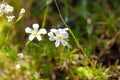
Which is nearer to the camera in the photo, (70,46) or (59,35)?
(59,35)

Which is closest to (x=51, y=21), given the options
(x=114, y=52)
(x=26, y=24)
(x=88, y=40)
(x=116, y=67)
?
(x=26, y=24)

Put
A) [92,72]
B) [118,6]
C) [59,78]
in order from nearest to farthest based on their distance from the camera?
[92,72], [59,78], [118,6]

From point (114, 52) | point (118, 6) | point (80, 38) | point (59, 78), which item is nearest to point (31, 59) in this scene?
point (59, 78)

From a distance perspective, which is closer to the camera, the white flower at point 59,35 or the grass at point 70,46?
the white flower at point 59,35

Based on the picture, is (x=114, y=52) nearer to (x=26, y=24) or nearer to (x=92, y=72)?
(x=92, y=72)

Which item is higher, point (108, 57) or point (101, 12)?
point (101, 12)

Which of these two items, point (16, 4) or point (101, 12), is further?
point (16, 4)

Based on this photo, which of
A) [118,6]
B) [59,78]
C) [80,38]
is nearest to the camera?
[59,78]

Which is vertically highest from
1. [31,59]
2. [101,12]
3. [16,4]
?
[16,4]

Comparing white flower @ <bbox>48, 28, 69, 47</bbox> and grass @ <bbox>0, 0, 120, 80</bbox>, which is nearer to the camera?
white flower @ <bbox>48, 28, 69, 47</bbox>
